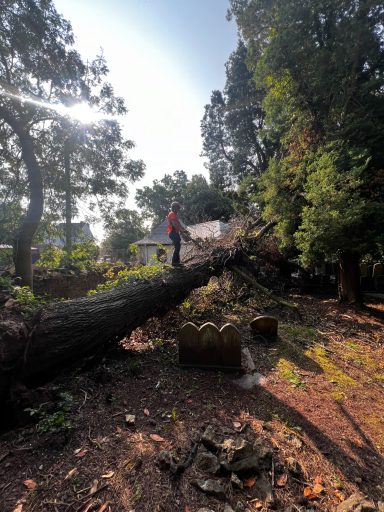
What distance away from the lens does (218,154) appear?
2945 cm

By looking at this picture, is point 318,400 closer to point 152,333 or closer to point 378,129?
point 152,333

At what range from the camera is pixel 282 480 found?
226cm

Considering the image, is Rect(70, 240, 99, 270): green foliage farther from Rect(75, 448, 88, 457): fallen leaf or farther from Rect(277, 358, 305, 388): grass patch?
Rect(75, 448, 88, 457): fallen leaf

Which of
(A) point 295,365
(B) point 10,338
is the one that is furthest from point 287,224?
(B) point 10,338

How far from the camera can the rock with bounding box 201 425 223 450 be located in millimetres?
2484

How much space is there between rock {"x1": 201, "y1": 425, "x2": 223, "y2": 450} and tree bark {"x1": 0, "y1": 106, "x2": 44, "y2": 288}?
850cm

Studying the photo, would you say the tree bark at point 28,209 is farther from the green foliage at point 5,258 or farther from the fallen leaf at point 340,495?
the fallen leaf at point 340,495

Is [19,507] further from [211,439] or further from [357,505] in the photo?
Result: [357,505]

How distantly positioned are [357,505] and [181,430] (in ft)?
5.16

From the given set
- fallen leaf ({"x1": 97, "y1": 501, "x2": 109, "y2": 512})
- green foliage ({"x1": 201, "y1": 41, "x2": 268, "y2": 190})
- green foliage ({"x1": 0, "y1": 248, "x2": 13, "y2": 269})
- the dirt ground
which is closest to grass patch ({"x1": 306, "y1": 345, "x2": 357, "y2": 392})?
the dirt ground

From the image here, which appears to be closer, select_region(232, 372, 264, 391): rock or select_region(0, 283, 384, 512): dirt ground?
select_region(0, 283, 384, 512): dirt ground

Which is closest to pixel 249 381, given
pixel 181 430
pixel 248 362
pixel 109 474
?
pixel 248 362

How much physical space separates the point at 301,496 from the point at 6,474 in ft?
8.07

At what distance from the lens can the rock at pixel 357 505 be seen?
1929 millimetres
